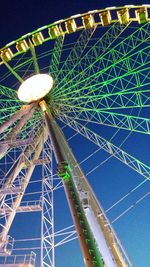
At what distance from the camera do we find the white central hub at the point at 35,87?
19.2 metres

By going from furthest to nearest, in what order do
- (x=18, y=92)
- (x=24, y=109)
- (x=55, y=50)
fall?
(x=55, y=50)
(x=18, y=92)
(x=24, y=109)

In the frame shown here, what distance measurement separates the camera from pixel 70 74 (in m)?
20.9

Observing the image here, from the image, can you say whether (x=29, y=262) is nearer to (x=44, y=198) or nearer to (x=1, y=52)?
(x=44, y=198)

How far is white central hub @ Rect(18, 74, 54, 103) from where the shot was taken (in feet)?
63.1

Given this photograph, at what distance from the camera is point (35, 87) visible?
19859 millimetres

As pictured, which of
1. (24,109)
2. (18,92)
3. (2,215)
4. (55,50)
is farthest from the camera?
(55,50)

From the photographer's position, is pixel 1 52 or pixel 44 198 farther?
pixel 1 52

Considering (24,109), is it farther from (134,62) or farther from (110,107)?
(134,62)

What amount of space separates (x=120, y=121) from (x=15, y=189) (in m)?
6.63

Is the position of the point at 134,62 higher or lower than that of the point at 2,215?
higher

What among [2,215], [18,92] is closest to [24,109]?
[18,92]

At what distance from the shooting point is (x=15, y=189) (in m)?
17.2

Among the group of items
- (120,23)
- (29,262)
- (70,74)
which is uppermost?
(120,23)

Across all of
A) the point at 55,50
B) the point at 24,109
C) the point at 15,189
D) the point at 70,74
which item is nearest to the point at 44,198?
the point at 15,189
